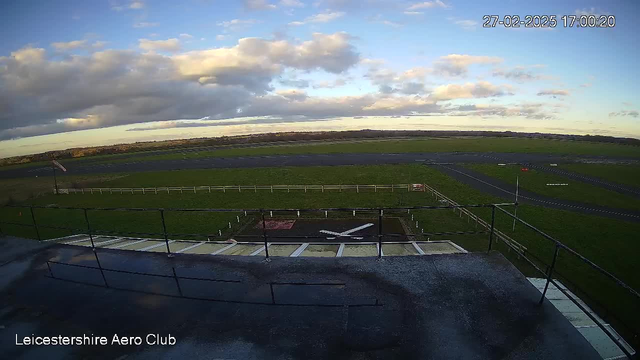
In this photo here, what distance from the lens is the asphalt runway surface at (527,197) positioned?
82.9ft

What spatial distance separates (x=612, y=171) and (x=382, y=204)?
1737 inches

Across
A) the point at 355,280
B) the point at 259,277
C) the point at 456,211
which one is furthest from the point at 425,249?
the point at 456,211

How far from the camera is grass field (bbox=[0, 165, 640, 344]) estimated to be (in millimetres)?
15888

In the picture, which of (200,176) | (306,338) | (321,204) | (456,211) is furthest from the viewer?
(200,176)

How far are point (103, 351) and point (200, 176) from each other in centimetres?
4650

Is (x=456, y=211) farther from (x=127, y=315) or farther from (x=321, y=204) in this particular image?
(x=127, y=315)

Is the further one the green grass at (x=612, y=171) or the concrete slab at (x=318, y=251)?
the green grass at (x=612, y=171)

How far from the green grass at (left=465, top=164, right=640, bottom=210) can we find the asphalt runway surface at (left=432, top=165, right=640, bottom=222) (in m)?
1.40

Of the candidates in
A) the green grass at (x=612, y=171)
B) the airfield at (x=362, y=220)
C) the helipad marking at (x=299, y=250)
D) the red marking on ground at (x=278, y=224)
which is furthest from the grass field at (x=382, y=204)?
the green grass at (x=612, y=171)

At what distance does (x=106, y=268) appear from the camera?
6539 millimetres

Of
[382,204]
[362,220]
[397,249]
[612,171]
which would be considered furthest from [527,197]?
[612,171]

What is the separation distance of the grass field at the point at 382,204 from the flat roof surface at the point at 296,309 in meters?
12.7

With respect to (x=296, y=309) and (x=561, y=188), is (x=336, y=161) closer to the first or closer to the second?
(x=561, y=188)

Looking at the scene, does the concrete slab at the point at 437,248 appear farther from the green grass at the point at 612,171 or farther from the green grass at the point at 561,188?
the green grass at the point at 612,171
